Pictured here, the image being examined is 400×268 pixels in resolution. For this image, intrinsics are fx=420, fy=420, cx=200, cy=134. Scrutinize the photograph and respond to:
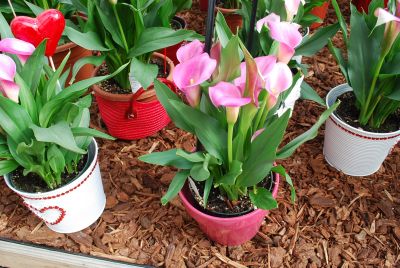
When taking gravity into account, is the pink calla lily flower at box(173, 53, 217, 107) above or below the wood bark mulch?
above

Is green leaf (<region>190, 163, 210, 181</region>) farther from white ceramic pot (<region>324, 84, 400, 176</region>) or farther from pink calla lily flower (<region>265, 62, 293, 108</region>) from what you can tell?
white ceramic pot (<region>324, 84, 400, 176</region>)

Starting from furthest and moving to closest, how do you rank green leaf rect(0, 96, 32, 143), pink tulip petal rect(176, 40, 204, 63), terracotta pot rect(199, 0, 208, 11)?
terracotta pot rect(199, 0, 208, 11) < green leaf rect(0, 96, 32, 143) < pink tulip petal rect(176, 40, 204, 63)

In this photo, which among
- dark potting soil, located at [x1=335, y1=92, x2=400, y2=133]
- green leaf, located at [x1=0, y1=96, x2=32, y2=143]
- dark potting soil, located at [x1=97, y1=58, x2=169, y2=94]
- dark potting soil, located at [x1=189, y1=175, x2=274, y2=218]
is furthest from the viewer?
dark potting soil, located at [x1=97, y1=58, x2=169, y2=94]

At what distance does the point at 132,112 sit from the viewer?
127 cm

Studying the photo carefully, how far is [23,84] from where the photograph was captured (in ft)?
2.95

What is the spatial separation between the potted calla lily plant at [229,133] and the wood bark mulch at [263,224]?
0.09 meters

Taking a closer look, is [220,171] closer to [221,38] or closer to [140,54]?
[221,38]

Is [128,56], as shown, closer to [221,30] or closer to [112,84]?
[112,84]

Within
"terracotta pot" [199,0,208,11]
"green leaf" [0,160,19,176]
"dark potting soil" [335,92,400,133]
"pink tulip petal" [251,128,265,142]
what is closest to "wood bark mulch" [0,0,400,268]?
"dark potting soil" [335,92,400,133]

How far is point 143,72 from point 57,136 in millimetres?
401

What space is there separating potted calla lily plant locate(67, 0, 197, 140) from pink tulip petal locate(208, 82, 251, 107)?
49 centimetres

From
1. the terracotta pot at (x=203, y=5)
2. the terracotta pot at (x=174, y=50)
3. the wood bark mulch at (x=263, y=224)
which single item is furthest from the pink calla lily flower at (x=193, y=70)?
the terracotta pot at (x=203, y=5)

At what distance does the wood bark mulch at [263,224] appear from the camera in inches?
43.4

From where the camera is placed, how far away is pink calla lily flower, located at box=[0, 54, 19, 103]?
806mm
